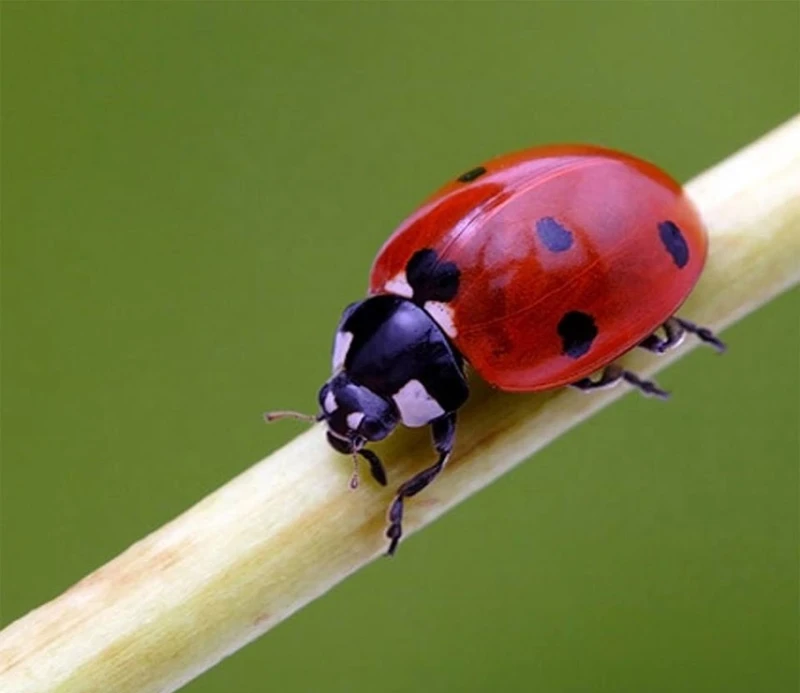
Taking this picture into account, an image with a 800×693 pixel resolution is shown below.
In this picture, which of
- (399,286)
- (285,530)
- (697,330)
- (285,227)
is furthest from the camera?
(285,227)

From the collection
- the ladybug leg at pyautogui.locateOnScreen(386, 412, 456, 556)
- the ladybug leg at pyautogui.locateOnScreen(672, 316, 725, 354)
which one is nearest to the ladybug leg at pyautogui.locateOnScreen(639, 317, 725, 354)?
the ladybug leg at pyautogui.locateOnScreen(672, 316, 725, 354)

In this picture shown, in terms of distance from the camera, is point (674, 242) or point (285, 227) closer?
point (674, 242)

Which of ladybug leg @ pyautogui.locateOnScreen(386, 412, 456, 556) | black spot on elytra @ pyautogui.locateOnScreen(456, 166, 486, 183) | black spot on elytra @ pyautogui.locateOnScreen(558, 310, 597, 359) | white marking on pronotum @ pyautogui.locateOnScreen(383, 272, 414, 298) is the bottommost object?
black spot on elytra @ pyautogui.locateOnScreen(558, 310, 597, 359)

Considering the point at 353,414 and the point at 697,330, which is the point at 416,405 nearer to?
the point at 353,414

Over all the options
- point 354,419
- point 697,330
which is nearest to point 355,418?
point 354,419

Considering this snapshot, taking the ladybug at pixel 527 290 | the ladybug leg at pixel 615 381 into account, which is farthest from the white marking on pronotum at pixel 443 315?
the ladybug leg at pixel 615 381

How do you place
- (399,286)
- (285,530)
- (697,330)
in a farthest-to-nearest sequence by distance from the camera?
(399,286) < (697,330) < (285,530)

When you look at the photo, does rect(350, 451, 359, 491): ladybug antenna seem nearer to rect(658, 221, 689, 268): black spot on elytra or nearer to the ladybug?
the ladybug
